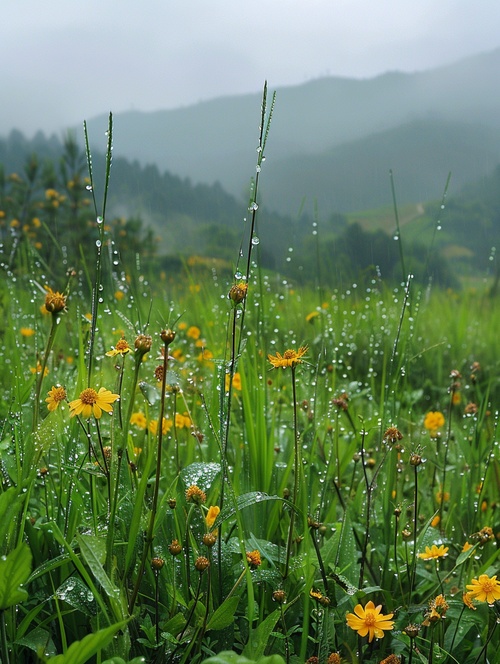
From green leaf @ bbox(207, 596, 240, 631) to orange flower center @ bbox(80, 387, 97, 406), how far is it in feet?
0.91

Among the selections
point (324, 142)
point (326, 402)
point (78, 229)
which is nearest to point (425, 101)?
A: point (324, 142)

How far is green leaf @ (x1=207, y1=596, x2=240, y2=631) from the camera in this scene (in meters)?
0.72

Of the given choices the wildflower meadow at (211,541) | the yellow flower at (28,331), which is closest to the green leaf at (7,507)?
the wildflower meadow at (211,541)

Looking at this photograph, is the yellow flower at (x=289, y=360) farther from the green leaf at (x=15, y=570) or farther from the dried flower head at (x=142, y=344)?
the green leaf at (x=15, y=570)

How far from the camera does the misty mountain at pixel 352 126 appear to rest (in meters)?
40.5

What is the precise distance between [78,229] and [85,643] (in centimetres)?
475

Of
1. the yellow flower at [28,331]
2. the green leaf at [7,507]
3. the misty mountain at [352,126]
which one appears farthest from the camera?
the misty mountain at [352,126]

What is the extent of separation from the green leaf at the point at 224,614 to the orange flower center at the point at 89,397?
0.28 metres

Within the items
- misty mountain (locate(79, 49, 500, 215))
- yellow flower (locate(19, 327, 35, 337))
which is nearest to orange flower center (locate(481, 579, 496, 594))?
yellow flower (locate(19, 327, 35, 337))

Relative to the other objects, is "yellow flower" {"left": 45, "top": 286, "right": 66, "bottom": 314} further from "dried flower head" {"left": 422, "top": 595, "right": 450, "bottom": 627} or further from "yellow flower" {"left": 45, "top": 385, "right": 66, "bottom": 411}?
"dried flower head" {"left": 422, "top": 595, "right": 450, "bottom": 627}

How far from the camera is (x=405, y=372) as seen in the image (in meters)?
1.25

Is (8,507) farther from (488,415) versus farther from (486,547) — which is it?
(488,415)

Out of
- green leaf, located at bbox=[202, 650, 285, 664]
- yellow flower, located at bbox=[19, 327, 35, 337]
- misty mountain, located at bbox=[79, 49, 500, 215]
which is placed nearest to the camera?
green leaf, located at bbox=[202, 650, 285, 664]

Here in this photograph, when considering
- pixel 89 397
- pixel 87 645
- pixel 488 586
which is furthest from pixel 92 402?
pixel 488 586
